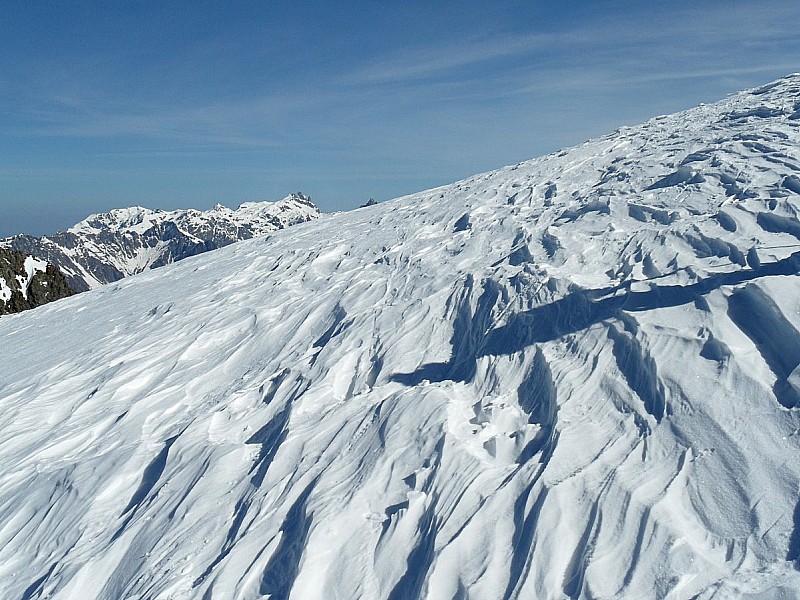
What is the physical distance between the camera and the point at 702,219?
7.64 meters

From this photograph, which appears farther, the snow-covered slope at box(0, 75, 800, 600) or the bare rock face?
the bare rock face

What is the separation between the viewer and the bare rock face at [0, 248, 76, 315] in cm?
5085

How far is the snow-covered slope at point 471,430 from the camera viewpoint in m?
3.42

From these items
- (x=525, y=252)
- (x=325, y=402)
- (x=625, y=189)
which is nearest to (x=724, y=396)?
(x=325, y=402)

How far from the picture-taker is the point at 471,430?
4.88 meters

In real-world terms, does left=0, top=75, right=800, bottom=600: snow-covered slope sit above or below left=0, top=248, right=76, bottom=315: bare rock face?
Answer: above

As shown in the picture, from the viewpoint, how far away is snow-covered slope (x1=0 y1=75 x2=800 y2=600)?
3424 millimetres

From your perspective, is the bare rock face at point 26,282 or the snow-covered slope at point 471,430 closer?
the snow-covered slope at point 471,430

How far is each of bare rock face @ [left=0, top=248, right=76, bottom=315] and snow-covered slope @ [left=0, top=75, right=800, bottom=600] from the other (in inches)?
1920

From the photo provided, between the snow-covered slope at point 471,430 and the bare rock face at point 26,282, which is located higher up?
the snow-covered slope at point 471,430

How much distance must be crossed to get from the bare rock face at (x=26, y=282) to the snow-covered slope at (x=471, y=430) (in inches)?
1920

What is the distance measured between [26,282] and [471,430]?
6424cm

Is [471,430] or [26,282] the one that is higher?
[471,430]

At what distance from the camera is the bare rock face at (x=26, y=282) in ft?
167
